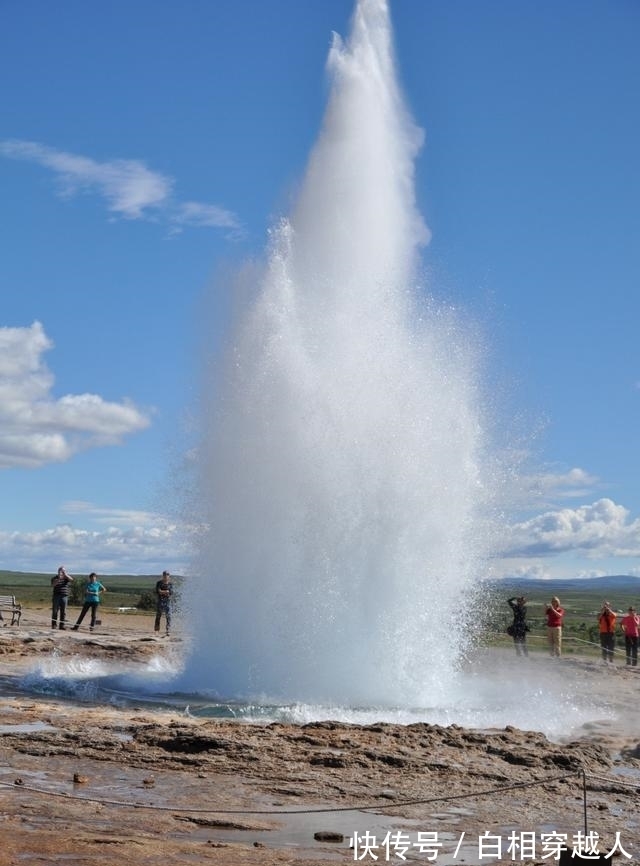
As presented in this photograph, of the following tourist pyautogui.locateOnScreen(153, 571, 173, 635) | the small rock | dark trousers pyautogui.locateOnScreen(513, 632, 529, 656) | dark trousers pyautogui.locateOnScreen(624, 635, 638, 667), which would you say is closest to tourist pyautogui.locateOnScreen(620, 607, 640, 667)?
dark trousers pyautogui.locateOnScreen(624, 635, 638, 667)

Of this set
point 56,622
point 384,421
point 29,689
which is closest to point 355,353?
point 384,421

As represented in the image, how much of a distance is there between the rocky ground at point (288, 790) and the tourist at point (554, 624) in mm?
7508

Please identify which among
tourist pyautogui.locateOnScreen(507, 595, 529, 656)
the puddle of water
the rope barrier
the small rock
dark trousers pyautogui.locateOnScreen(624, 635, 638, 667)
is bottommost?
the small rock

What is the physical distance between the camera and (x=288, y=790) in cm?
909

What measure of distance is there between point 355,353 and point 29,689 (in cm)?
634

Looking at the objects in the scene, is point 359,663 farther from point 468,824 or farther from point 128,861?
point 128,861

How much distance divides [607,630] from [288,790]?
14615mm

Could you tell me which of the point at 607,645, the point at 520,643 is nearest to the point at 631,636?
the point at 607,645

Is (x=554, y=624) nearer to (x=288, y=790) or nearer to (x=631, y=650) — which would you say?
(x=631, y=650)

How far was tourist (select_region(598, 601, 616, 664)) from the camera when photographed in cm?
2202

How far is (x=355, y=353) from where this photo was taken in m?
15.8

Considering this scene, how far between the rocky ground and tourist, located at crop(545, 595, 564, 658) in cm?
751

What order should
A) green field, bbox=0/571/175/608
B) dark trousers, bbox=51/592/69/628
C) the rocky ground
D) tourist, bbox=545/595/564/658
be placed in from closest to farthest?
the rocky ground, tourist, bbox=545/595/564/658, dark trousers, bbox=51/592/69/628, green field, bbox=0/571/175/608

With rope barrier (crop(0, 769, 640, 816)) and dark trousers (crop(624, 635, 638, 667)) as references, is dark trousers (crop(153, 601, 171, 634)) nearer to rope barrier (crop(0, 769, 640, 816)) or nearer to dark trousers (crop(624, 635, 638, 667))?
dark trousers (crop(624, 635, 638, 667))
